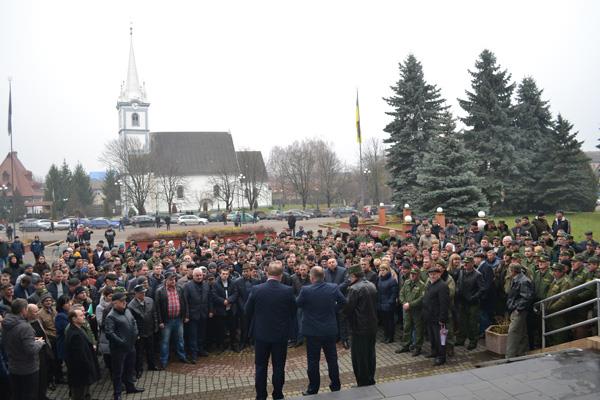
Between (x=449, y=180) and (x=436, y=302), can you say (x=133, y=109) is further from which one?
(x=436, y=302)

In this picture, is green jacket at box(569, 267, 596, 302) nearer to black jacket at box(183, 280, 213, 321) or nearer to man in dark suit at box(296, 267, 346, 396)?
man in dark suit at box(296, 267, 346, 396)

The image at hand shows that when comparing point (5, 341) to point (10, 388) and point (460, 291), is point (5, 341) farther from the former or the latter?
A: point (460, 291)

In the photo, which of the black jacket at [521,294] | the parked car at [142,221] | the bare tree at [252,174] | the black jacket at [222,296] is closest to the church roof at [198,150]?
the bare tree at [252,174]

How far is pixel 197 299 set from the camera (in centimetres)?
877

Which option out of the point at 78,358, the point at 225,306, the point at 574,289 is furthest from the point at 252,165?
the point at 574,289

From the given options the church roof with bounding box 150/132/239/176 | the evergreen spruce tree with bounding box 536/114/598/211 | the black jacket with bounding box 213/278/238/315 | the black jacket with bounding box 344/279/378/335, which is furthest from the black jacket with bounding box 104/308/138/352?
the church roof with bounding box 150/132/239/176

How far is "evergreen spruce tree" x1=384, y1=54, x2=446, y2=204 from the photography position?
31.2 m

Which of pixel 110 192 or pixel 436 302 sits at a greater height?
pixel 110 192

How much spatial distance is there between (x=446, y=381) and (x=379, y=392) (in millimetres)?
893

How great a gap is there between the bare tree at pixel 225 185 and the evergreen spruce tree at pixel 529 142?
41.5 meters

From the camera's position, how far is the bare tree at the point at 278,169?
7606cm

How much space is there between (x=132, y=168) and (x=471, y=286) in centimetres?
5739

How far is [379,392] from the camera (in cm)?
569

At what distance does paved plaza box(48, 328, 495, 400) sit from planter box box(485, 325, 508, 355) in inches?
5.7
